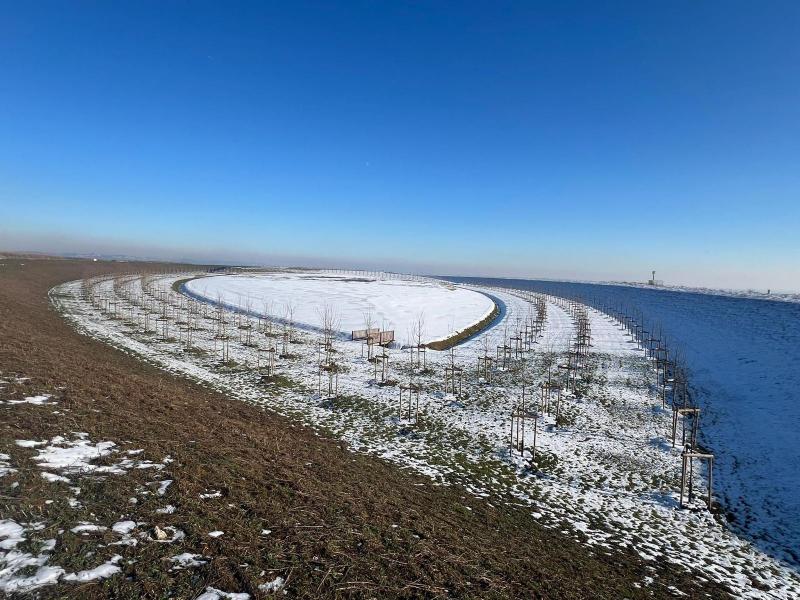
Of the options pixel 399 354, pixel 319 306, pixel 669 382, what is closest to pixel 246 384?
pixel 399 354

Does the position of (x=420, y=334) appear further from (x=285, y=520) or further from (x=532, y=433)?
(x=285, y=520)

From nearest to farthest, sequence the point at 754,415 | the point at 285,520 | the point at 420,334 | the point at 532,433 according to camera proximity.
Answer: the point at 285,520 → the point at 532,433 → the point at 754,415 → the point at 420,334

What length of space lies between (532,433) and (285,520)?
10.4m

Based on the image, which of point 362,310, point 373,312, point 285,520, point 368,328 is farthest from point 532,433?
point 362,310

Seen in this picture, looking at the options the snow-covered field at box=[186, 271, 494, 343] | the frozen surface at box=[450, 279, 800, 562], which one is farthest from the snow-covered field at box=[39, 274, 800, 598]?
the snow-covered field at box=[186, 271, 494, 343]

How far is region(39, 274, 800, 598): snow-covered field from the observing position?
8.26 m

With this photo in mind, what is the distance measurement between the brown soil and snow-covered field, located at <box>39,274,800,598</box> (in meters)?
0.98

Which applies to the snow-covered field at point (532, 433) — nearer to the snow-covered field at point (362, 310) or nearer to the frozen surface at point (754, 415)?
the frozen surface at point (754, 415)

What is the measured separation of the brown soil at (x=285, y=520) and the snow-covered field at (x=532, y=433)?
0.98m

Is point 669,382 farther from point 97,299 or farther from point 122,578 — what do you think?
point 97,299

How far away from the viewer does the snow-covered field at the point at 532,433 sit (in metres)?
8.26

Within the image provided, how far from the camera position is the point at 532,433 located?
1393 centimetres

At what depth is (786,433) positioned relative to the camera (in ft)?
51.6

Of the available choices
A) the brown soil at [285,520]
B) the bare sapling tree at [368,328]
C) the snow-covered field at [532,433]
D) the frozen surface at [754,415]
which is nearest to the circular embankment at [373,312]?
the bare sapling tree at [368,328]
